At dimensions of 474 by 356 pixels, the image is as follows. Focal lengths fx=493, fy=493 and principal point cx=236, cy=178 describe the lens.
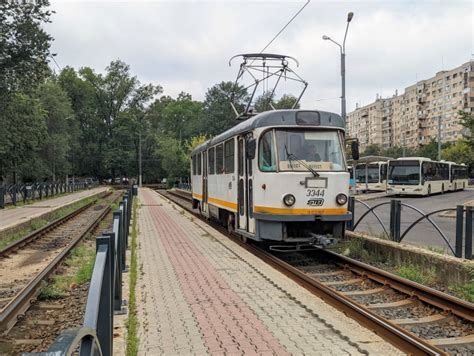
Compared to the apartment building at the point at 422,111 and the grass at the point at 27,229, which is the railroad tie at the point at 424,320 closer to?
the grass at the point at 27,229

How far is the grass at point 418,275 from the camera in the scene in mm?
8203

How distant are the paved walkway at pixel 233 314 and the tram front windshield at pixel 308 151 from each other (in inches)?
83.7

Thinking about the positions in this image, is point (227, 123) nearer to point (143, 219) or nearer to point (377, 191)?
point (377, 191)

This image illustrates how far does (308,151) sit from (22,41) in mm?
21313

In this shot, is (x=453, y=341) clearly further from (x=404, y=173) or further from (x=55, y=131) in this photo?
(x=55, y=131)

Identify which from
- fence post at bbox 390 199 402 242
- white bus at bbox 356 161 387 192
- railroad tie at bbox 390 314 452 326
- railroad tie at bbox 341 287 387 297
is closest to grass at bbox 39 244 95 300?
railroad tie at bbox 390 314 452 326

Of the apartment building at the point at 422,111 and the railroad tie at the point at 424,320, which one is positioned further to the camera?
the apartment building at the point at 422,111

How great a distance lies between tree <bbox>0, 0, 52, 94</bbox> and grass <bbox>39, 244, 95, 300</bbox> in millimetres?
17770

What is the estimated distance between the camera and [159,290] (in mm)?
7016

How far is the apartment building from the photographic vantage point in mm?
97250

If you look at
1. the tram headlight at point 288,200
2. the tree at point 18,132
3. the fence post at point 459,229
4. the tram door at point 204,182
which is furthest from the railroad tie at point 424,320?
the tree at point 18,132

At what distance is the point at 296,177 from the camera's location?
9.84 m

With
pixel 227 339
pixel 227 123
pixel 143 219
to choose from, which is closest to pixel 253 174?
pixel 227 339

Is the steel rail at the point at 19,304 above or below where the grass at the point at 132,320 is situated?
below
